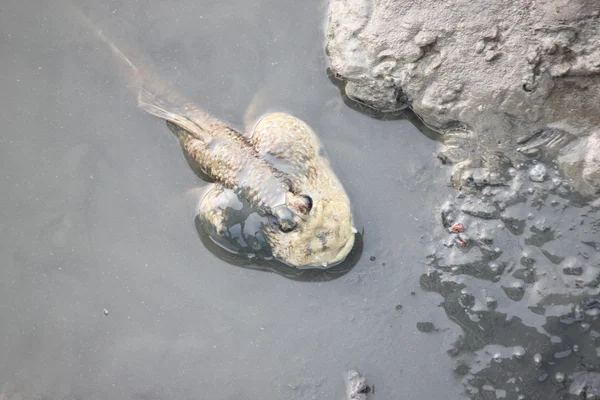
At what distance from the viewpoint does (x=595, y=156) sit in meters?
3.08

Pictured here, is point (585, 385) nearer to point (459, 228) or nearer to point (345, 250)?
point (459, 228)

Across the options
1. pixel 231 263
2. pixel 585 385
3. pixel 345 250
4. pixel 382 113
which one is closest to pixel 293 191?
pixel 345 250

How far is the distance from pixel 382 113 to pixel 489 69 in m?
0.74

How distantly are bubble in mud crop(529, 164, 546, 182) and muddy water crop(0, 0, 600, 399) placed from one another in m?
0.07

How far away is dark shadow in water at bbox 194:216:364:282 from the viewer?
3.47m

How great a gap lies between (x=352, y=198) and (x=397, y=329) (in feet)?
2.87

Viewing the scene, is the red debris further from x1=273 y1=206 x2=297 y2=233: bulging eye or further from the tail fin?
the tail fin

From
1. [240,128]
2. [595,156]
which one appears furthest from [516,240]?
[240,128]

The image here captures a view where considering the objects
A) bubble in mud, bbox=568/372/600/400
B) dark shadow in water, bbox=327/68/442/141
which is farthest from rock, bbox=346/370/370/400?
dark shadow in water, bbox=327/68/442/141

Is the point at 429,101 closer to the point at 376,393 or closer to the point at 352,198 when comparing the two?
the point at 352,198

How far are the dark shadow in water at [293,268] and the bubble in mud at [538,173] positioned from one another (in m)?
1.10

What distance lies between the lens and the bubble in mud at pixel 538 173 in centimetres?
326

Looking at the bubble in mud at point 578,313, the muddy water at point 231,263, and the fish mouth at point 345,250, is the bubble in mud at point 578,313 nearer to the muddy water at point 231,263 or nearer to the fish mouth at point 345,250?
the muddy water at point 231,263

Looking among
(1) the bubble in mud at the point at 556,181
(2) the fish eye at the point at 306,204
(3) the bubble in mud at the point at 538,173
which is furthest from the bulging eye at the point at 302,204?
(1) the bubble in mud at the point at 556,181
